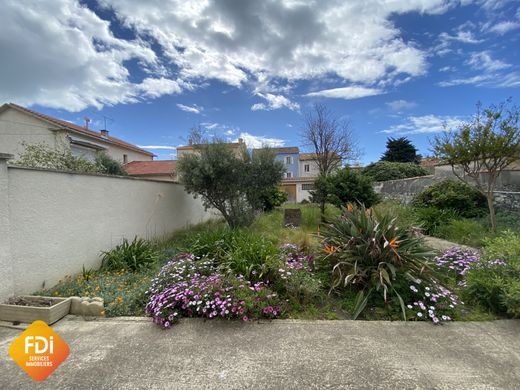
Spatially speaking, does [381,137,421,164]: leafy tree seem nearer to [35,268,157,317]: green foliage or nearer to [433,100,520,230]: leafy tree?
[433,100,520,230]: leafy tree

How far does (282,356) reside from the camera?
200cm

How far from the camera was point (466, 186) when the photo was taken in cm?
709

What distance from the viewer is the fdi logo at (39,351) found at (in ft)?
6.26

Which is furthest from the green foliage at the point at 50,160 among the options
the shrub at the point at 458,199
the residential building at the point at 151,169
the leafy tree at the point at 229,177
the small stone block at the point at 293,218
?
the residential building at the point at 151,169

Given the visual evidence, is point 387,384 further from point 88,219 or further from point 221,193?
point 221,193

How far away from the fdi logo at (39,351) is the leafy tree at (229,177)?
13.4 ft

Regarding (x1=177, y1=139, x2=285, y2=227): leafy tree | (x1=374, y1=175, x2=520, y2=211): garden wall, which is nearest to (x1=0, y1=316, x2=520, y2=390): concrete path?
(x1=177, y1=139, x2=285, y2=227): leafy tree

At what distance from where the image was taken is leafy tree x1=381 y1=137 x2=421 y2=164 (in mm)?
24109

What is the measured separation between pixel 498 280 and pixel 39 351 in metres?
4.69

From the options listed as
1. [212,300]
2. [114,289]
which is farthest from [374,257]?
[114,289]

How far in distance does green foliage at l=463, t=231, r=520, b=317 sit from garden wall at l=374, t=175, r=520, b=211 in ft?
15.6

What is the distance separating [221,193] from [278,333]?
458 centimetres

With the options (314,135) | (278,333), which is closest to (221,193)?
(278,333)

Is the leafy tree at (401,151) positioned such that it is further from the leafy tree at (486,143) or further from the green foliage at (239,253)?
the green foliage at (239,253)
